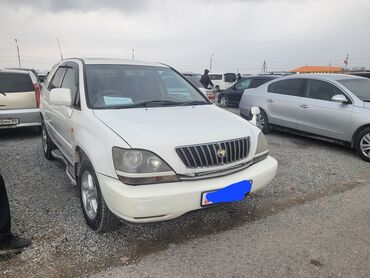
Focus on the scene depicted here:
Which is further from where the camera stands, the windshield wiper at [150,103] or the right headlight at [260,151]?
the windshield wiper at [150,103]

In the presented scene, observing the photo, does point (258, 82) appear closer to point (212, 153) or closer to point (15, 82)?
point (15, 82)

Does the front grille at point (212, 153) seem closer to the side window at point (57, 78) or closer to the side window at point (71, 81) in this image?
the side window at point (71, 81)

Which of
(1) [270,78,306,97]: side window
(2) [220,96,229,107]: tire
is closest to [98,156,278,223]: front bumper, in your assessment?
(1) [270,78,306,97]: side window

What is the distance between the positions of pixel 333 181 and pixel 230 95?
906 centimetres

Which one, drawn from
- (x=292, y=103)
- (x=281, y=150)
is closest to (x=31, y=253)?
(x=281, y=150)

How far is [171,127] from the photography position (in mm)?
2832

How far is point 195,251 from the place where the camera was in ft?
9.16

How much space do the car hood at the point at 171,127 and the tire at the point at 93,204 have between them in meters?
0.51

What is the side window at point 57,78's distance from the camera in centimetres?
454

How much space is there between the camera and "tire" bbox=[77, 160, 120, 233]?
110 inches

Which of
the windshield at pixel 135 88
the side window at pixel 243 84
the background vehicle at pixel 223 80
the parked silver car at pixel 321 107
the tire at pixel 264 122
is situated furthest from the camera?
the background vehicle at pixel 223 80

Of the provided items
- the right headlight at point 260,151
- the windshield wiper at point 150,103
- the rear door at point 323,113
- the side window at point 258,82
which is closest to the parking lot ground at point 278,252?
the right headlight at point 260,151

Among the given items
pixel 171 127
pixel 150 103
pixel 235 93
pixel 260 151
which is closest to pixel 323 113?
A: pixel 260 151

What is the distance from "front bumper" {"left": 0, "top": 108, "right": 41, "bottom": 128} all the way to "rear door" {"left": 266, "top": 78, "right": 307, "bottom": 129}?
5.26m
